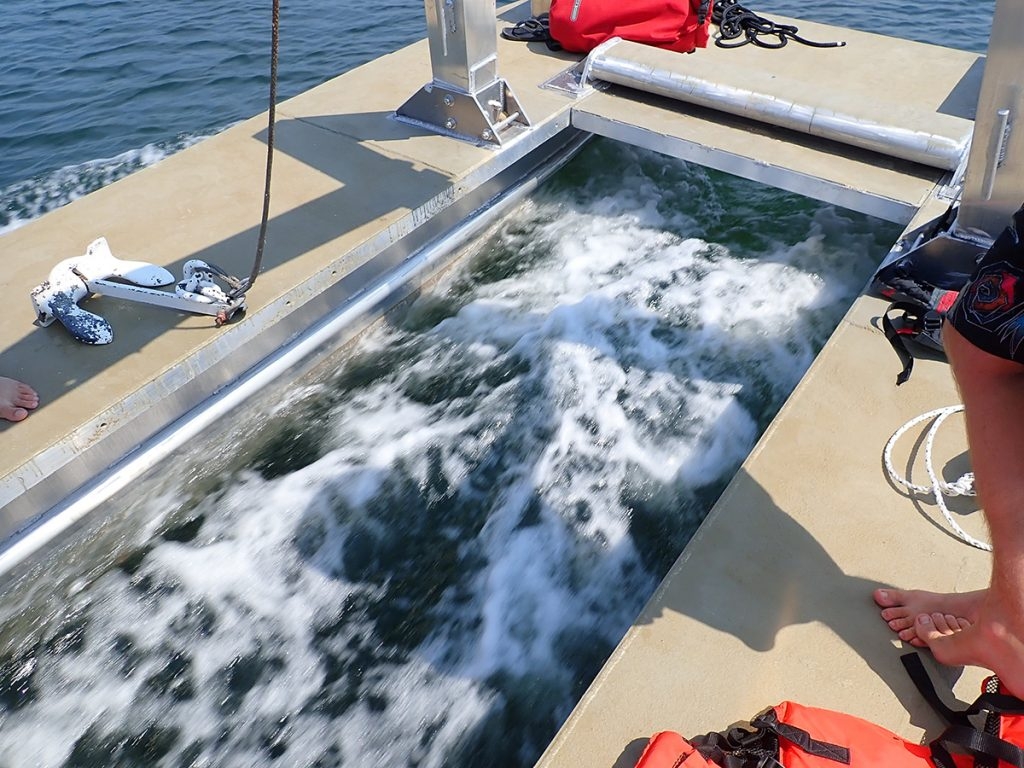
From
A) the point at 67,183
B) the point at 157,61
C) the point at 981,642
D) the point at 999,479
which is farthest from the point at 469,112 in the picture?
the point at 157,61

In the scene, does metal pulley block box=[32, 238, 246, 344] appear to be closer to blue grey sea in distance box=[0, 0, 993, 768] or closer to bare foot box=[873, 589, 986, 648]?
blue grey sea in distance box=[0, 0, 993, 768]

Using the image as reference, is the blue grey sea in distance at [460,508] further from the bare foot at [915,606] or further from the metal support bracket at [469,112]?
the metal support bracket at [469,112]

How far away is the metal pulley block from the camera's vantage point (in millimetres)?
2979

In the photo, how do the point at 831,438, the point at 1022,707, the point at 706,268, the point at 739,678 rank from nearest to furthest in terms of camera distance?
the point at 1022,707, the point at 739,678, the point at 831,438, the point at 706,268

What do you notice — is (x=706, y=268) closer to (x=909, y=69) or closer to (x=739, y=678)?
(x=909, y=69)

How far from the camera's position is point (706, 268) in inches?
174

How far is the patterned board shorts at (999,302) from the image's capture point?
1558mm

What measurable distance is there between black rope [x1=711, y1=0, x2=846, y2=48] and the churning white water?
178 centimetres

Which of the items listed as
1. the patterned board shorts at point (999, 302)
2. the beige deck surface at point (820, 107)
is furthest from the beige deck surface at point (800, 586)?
the beige deck surface at point (820, 107)

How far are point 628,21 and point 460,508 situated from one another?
365 cm

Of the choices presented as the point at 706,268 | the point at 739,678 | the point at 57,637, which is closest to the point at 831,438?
the point at 739,678

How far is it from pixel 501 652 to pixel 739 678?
99 cm

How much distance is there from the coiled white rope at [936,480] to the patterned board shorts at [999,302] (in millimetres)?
915

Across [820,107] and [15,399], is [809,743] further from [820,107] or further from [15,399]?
[820,107]
